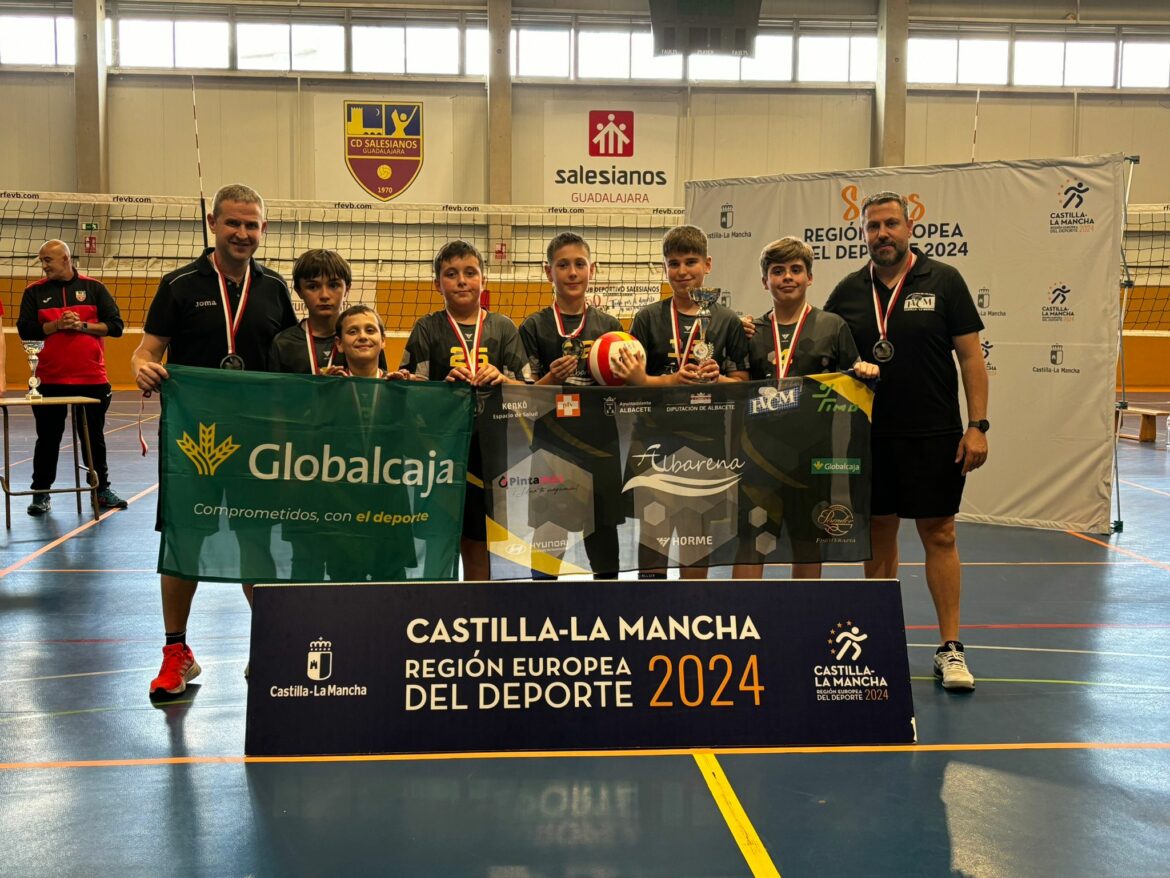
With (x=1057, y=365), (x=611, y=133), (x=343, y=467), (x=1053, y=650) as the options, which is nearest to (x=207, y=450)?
(x=343, y=467)

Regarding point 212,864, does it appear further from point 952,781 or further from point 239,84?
point 239,84

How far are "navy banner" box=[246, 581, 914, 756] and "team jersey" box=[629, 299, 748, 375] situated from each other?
1214mm

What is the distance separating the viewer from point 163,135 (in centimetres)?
2220

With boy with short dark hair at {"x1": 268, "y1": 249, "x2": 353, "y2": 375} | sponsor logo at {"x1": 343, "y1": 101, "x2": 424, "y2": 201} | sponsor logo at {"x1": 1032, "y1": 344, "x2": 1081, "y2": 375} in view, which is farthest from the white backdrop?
sponsor logo at {"x1": 343, "y1": 101, "x2": 424, "y2": 201}

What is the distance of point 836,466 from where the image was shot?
4.49 metres

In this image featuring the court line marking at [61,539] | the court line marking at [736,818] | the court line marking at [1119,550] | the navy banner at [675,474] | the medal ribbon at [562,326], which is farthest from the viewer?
the court line marking at [1119,550]

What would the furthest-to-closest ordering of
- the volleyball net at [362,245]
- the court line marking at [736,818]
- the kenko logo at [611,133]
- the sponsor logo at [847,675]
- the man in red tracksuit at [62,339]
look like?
the kenko logo at [611,133], the volleyball net at [362,245], the man in red tracksuit at [62,339], the sponsor logo at [847,675], the court line marking at [736,818]

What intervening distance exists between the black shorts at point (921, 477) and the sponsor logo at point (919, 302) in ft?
1.81

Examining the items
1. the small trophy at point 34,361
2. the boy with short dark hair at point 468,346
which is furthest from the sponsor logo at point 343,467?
the small trophy at point 34,361

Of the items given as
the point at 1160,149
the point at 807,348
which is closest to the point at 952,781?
the point at 807,348

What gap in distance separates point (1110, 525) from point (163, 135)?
2030 cm

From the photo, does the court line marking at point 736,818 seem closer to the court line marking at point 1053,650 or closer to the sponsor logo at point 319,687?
the sponsor logo at point 319,687

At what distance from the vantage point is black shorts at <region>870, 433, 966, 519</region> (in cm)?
454

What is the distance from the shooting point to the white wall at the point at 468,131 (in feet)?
72.5
